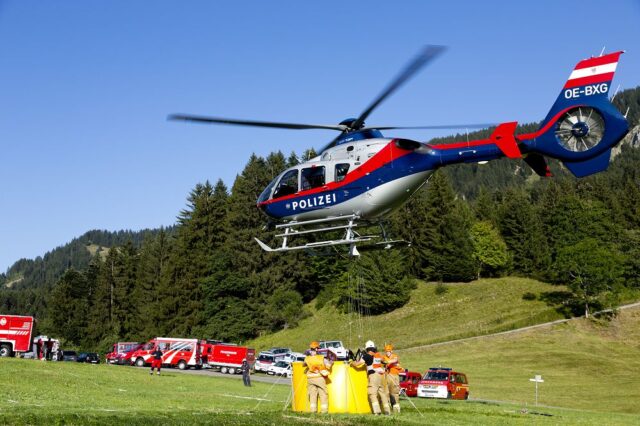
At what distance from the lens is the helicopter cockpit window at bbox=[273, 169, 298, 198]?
92.8ft

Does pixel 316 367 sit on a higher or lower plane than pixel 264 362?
higher

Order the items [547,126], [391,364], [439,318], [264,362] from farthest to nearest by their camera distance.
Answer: [439,318] → [264,362] → [547,126] → [391,364]

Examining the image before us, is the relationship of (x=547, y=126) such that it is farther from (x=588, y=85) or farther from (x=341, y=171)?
(x=341, y=171)

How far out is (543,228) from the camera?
354 feet

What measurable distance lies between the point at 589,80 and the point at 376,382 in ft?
40.0

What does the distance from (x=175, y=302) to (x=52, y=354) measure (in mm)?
38938

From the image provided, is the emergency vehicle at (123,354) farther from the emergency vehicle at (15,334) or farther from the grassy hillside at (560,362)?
the grassy hillside at (560,362)

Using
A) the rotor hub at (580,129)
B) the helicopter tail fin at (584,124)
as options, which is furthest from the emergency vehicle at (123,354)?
the rotor hub at (580,129)

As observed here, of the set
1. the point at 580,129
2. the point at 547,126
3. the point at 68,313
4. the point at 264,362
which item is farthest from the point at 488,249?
the point at 580,129

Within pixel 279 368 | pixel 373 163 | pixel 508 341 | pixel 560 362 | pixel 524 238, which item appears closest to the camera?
pixel 373 163

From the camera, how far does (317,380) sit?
755 inches

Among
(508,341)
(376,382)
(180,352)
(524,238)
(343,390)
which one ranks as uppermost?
(524,238)

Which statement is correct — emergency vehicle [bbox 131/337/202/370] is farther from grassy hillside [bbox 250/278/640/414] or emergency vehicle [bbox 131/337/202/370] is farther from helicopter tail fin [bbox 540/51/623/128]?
helicopter tail fin [bbox 540/51/623/128]

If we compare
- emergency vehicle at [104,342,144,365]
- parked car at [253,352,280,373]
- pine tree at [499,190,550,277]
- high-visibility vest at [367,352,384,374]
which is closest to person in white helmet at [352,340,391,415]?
high-visibility vest at [367,352,384,374]
